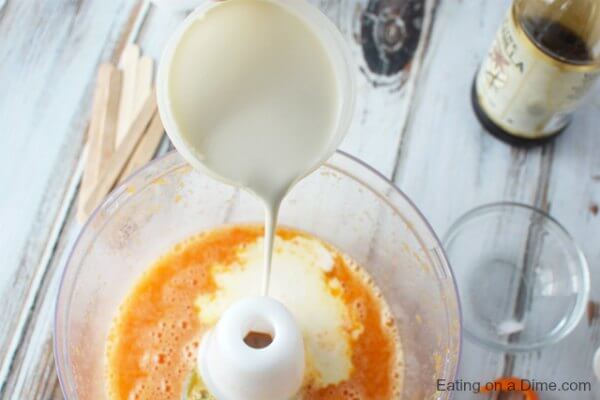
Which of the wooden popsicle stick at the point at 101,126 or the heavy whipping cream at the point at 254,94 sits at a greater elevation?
the wooden popsicle stick at the point at 101,126

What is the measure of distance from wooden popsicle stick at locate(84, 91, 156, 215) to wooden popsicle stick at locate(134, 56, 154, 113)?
0.04 ft

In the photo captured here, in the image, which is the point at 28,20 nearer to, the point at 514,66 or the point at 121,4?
the point at 121,4

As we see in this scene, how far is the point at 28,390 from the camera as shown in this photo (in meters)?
1.11

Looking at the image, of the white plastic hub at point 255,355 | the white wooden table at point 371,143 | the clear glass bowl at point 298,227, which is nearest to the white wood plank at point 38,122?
the white wooden table at point 371,143

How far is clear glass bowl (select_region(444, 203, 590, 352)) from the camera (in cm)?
117

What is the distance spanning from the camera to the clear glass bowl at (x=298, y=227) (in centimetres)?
107

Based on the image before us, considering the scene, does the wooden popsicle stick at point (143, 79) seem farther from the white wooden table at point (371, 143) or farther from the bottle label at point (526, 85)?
the bottle label at point (526, 85)

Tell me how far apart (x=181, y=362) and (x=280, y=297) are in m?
0.18

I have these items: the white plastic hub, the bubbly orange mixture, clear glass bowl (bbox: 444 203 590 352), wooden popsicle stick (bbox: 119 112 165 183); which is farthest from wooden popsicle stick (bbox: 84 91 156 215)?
clear glass bowl (bbox: 444 203 590 352)

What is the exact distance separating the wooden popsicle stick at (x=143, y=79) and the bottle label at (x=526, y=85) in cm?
54

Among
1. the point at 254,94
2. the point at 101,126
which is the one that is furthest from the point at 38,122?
the point at 254,94

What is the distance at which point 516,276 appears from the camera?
1.21 meters

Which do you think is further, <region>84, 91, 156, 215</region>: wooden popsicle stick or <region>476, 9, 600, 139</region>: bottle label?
<region>84, 91, 156, 215</region>: wooden popsicle stick

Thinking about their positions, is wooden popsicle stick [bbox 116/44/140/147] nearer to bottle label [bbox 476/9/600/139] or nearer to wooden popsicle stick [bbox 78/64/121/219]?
wooden popsicle stick [bbox 78/64/121/219]
